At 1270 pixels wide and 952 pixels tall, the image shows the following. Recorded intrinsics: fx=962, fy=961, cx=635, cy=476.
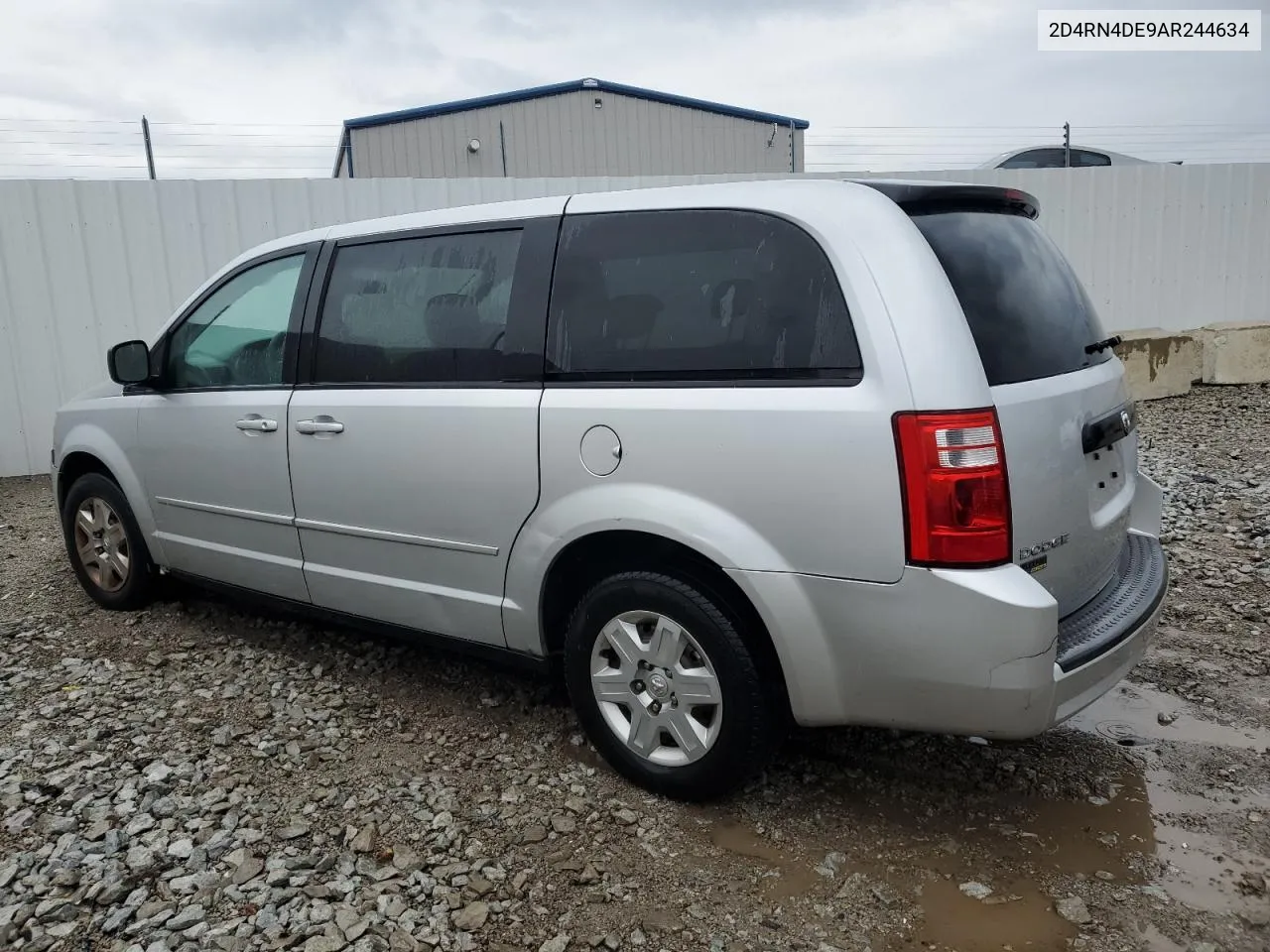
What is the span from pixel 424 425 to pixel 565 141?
55.2 ft

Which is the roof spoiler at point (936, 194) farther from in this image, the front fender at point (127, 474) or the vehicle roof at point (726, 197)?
the front fender at point (127, 474)

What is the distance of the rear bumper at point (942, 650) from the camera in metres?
2.28

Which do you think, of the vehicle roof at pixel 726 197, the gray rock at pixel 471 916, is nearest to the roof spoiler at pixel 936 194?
the vehicle roof at pixel 726 197

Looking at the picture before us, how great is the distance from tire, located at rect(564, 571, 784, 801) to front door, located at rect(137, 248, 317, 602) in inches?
56.7

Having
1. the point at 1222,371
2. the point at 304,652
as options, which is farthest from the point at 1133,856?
the point at 1222,371

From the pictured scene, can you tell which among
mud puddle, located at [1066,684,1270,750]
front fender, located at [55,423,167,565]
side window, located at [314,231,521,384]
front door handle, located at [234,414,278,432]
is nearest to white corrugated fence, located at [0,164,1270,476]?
front fender, located at [55,423,167,565]

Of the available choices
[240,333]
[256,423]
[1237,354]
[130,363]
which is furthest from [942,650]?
[1237,354]

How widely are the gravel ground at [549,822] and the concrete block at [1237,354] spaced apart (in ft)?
21.3

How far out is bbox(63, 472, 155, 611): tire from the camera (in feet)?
14.7

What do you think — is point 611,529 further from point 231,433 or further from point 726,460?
point 231,433

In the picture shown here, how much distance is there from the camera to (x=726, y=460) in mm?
2535

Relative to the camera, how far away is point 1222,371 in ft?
31.5

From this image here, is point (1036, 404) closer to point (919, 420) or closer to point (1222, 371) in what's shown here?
point (919, 420)

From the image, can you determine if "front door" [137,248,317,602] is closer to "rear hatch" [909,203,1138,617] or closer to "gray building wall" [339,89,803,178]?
"rear hatch" [909,203,1138,617]
